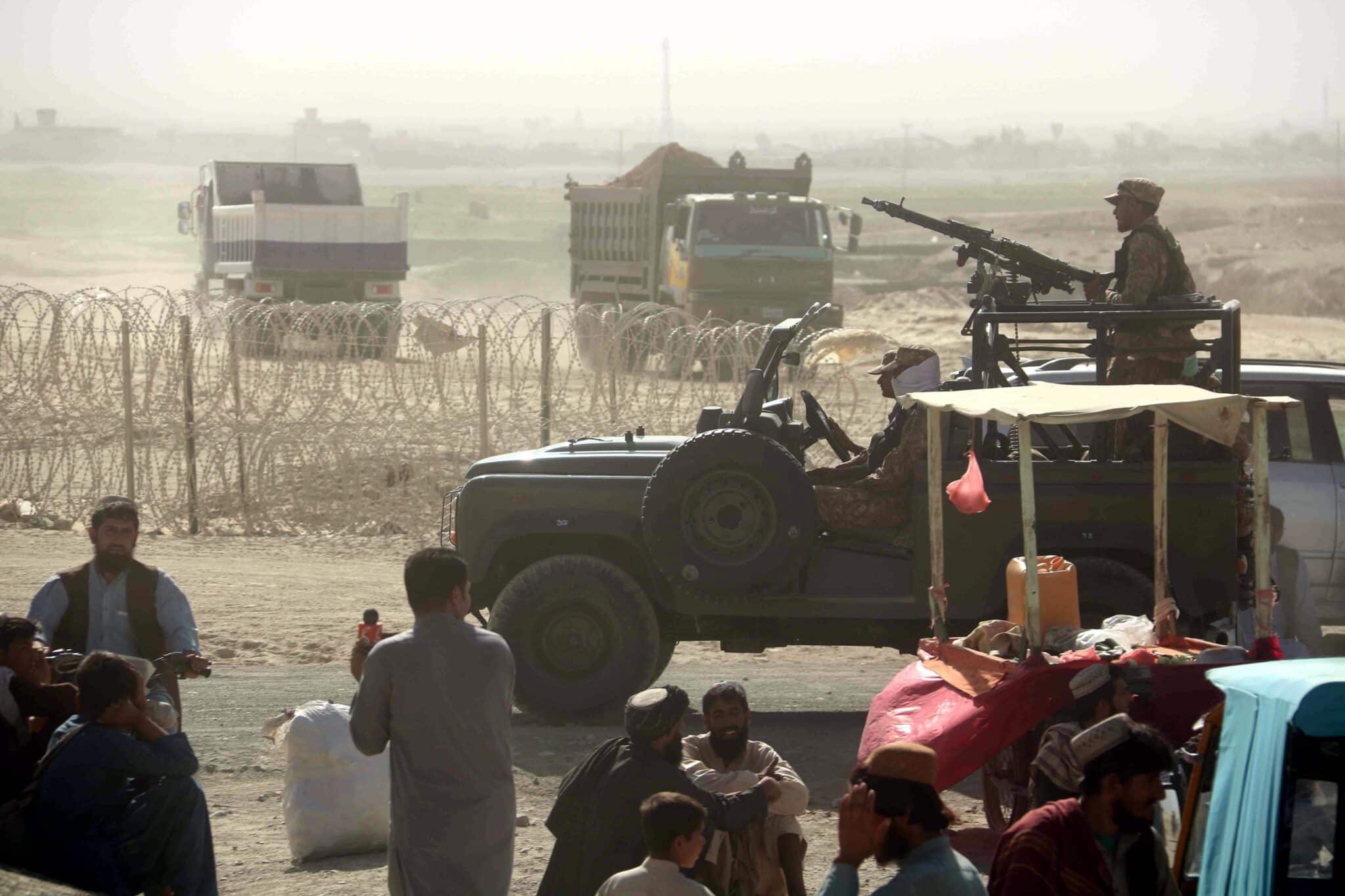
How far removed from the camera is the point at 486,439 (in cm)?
1398

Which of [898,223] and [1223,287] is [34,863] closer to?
[1223,287]

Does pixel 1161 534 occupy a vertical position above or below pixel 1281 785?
above

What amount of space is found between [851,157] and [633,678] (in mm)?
154397

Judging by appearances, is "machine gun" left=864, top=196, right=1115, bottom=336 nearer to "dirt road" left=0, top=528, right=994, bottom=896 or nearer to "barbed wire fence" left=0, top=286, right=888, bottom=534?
"dirt road" left=0, top=528, right=994, bottom=896

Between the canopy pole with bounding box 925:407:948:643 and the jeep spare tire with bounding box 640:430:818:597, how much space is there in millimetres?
662

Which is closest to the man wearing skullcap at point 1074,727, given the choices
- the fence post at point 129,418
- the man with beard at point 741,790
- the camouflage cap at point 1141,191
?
the man with beard at point 741,790

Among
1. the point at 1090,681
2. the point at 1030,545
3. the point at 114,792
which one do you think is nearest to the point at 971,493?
the point at 1030,545

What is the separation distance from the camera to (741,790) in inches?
188

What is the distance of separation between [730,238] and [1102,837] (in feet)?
65.3

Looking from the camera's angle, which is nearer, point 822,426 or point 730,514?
point 730,514

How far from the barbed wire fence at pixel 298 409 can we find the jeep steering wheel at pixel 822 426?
217 inches

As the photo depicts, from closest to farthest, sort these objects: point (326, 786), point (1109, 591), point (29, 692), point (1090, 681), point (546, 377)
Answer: point (29, 692) → point (1090, 681) → point (326, 786) → point (1109, 591) → point (546, 377)

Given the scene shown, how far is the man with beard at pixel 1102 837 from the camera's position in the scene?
379 centimetres

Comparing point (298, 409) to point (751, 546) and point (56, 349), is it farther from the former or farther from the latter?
point (751, 546)
